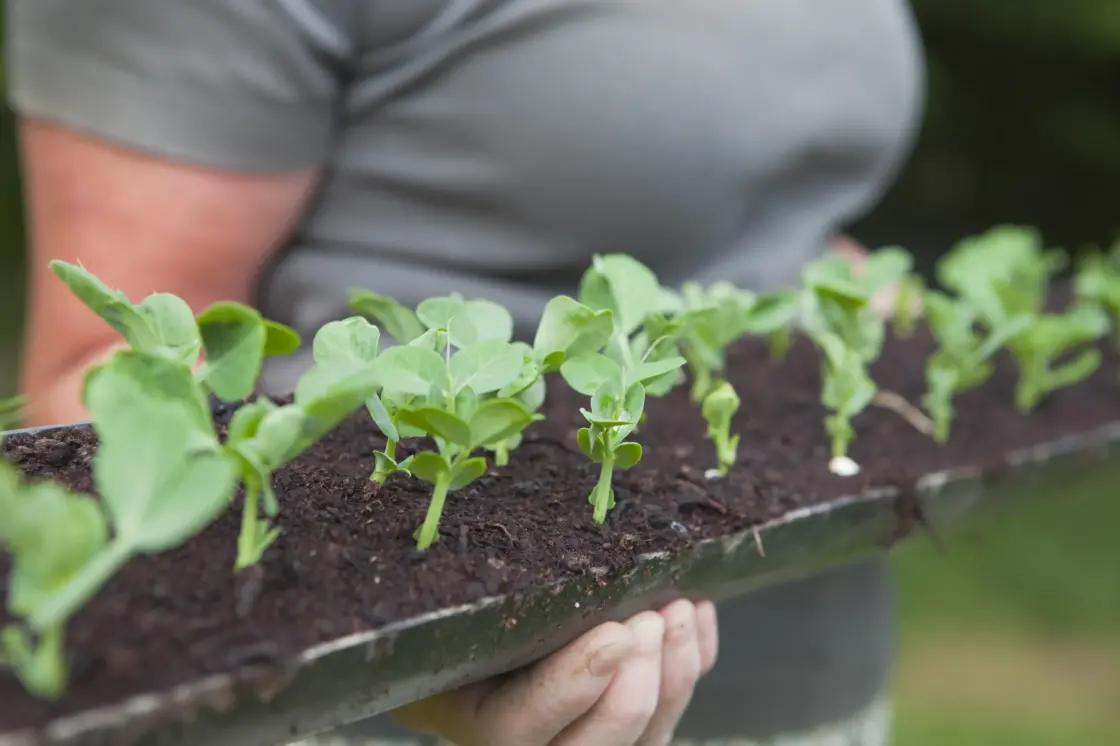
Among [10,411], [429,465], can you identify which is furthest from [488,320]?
[10,411]

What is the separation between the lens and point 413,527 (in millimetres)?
518

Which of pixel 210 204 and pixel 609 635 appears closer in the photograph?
pixel 609 635

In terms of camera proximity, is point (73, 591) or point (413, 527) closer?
point (73, 591)

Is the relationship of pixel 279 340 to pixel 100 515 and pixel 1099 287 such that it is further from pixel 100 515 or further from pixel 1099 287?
pixel 1099 287

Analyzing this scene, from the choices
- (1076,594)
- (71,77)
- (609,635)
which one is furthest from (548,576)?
(1076,594)

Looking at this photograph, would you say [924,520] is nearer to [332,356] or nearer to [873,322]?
[873,322]

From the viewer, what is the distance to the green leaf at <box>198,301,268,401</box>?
0.45m

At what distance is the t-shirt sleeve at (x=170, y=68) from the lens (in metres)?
0.78

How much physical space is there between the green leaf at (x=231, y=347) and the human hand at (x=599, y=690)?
22cm

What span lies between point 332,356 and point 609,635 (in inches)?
7.9

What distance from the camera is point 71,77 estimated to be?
2.55 ft

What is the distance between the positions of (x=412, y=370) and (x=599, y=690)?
0.65 ft

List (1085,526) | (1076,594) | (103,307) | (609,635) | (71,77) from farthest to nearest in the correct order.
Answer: (1085,526)
(1076,594)
(71,77)
(609,635)
(103,307)

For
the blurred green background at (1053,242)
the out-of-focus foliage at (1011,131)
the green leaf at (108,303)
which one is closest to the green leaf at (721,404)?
the green leaf at (108,303)
